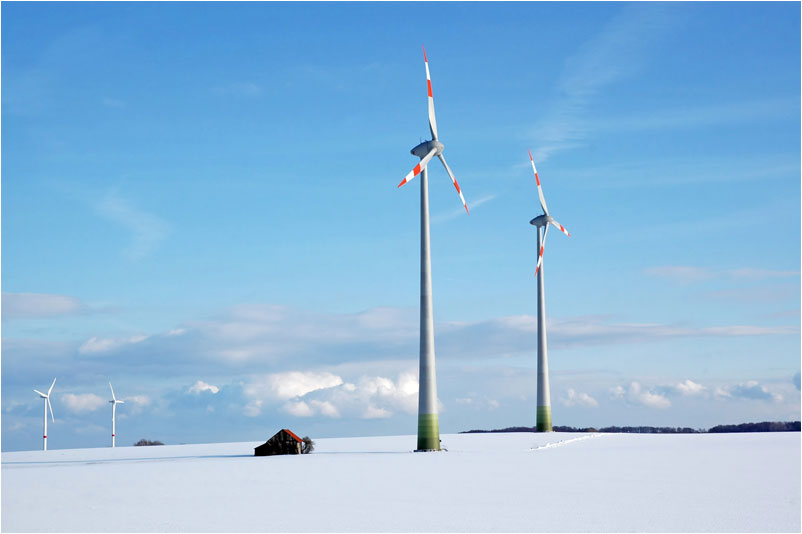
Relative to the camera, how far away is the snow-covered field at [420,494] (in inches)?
955

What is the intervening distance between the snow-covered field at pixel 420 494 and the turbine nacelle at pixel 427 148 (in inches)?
951

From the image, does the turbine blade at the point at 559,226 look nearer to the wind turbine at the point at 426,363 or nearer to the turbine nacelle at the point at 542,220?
the turbine nacelle at the point at 542,220

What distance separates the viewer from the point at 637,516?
81.7ft

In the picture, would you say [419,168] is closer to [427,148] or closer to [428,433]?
[427,148]

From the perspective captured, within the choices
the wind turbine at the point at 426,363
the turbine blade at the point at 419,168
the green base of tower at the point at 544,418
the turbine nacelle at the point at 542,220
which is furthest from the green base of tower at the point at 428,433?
the turbine nacelle at the point at 542,220

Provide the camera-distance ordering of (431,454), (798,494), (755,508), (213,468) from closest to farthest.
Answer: (755,508) < (798,494) < (213,468) < (431,454)

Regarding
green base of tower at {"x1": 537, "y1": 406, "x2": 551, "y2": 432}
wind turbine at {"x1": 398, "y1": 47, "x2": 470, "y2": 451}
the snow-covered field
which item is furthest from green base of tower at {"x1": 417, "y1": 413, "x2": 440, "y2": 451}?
green base of tower at {"x1": 537, "y1": 406, "x2": 551, "y2": 432}

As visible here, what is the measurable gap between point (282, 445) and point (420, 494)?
28053mm

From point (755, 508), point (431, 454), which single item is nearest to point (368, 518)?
point (755, 508)

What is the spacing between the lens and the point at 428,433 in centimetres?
5769

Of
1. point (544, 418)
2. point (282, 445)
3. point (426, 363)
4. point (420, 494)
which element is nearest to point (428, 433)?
point (426, 363)

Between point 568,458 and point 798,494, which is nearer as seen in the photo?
point 798,494

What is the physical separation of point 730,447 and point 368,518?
131 ft

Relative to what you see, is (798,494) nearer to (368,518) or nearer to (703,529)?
(703,529)
